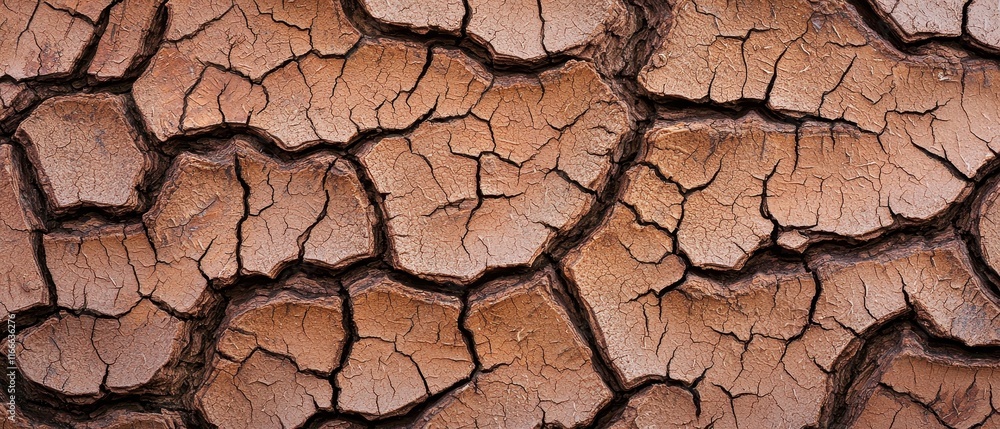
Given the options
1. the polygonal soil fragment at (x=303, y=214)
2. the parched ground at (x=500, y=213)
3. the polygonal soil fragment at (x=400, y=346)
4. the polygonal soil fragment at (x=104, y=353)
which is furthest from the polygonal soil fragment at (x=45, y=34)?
the polygonal soil fragment at (x=400, y=346)

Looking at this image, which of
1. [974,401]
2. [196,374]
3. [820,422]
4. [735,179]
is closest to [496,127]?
[735,179]

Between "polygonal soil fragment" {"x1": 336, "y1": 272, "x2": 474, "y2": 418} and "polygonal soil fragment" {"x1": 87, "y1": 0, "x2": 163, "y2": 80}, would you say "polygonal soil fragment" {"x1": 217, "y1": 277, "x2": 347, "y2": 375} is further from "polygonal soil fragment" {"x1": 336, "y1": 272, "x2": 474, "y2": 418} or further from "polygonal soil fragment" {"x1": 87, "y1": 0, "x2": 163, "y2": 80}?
"polygonal soil fragment" {"x1": 87, "y1": 0, "x2": 163, "y2": 80}

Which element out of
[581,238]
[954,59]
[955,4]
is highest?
[955,4]

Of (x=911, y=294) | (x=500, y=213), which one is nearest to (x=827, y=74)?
(x=911, y=294)

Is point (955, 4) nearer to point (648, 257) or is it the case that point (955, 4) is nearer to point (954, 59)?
point (954, 59)

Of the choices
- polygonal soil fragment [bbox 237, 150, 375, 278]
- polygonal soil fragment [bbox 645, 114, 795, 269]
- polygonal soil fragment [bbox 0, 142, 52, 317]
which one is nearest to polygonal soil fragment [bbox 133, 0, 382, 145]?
polygonal soil fragment [bbox 237, 150, 375, 278]

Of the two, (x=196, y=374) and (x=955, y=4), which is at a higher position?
(x=955, y=4)
